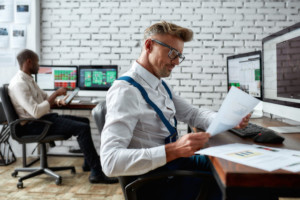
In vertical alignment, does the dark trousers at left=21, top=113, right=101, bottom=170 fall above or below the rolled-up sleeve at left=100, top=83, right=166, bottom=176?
below

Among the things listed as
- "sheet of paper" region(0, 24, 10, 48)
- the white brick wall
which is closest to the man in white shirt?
the white brick wall

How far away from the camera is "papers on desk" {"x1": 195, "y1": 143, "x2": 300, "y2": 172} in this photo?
70cm

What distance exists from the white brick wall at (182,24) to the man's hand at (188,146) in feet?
7.97

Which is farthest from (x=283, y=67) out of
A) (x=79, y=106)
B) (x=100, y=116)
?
(x=79, y=106)

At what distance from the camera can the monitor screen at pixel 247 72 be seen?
5.42 ft

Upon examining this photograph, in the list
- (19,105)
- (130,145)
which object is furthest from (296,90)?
(19,105)

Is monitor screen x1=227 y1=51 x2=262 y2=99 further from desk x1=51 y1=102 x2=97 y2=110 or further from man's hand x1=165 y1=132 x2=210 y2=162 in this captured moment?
desk x1=51 y1=102 x2=97 y2=110

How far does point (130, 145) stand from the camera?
1076mm

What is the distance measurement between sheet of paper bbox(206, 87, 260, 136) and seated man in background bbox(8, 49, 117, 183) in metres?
1.81

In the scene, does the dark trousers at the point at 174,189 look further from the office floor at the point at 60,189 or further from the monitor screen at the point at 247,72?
the office floor at the point at 60,189

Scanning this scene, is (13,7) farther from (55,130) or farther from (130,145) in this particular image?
(130,145)

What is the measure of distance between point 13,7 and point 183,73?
2293 millimetres

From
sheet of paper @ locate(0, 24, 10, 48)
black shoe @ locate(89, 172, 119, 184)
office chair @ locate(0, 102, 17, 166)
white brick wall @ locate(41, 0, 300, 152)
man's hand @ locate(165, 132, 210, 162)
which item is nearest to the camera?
man's hand @ locate(165, 132, 210, 162)

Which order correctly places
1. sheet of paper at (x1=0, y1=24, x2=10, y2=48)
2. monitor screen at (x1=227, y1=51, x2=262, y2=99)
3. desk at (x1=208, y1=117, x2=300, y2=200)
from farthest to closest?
sheet of paper at (x1=0, y1=24, x2=10, y2=48) → monitor screen at (x1=227, y1=51, x2=262, y2=99) → desk at (x1=208, y1=117, x2=300, y2=200)
